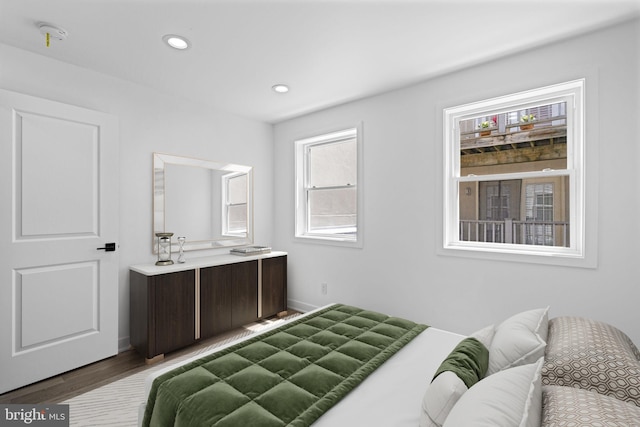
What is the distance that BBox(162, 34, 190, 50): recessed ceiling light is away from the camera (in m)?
2.23

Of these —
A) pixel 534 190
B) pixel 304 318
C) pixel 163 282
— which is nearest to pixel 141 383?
pixel 163 282

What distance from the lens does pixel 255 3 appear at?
187 centimetres

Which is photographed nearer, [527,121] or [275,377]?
[275,377]

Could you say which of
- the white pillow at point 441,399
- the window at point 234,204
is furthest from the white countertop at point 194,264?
the white pillow at point 441,399

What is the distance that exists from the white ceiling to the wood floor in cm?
256

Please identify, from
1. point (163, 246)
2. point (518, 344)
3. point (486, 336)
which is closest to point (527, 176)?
point (486, 336)

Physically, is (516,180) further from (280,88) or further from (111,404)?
(111,404)

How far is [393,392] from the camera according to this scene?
1.32 meters

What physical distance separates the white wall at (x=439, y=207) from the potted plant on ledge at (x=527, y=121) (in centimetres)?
27

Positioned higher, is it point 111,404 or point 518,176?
point 518,176

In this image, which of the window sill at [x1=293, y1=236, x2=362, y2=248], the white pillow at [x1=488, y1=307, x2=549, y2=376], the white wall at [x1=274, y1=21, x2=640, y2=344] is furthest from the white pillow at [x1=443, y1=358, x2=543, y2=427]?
the window sill at [x1=293, y1=236, x2=362, y2=248]

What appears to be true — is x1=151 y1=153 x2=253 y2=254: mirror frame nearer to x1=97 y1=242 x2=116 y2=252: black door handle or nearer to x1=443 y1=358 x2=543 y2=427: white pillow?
x1=97 y1=242 x2=116 y2=252: black door handle

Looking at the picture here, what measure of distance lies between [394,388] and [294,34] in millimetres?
Answer: 2279

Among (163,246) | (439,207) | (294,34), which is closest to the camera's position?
(294,34)
